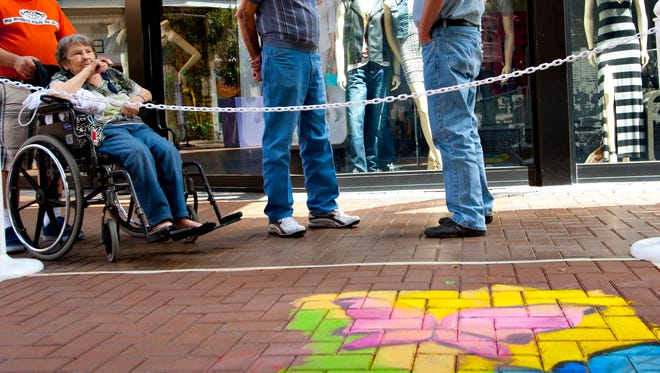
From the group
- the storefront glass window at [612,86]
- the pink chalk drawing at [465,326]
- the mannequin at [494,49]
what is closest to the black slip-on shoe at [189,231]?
the pink chalk drawing at [465,326]

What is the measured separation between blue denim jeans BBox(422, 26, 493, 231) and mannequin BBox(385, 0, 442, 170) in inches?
117

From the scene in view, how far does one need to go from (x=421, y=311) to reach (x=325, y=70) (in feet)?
17.0

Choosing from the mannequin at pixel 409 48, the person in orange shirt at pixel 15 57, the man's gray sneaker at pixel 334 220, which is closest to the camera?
the person in orange shirt at pixel 15 57

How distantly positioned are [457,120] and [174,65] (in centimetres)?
493

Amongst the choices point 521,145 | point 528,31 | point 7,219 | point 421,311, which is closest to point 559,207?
point 521,145

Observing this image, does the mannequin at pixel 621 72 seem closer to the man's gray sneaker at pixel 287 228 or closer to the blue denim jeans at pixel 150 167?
the man's gray sneaker at pixel 287 228

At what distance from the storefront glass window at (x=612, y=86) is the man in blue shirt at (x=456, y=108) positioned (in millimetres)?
2888

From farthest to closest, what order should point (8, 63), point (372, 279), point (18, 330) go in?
point (8, 63) < point (372, 279) < point (18, 330)

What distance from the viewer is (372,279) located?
3645mm

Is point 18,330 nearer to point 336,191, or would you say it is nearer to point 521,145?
point 336,191

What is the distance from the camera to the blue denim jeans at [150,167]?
4.52 m

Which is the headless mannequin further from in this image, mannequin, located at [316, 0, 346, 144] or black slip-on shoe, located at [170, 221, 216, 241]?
black slip-on shoe, located at [170, 221, 216, 241]

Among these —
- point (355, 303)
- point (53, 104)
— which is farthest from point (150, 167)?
point (355, 303)

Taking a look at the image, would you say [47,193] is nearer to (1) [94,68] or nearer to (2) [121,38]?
(1) [94,68]
